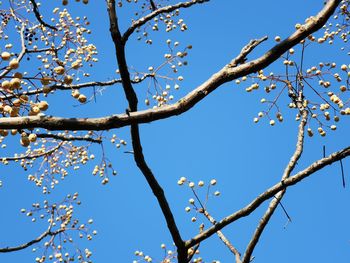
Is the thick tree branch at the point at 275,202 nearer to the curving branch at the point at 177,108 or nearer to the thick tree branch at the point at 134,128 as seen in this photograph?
the thick tree branch at the point at 134,128

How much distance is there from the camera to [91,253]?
27.6 feet

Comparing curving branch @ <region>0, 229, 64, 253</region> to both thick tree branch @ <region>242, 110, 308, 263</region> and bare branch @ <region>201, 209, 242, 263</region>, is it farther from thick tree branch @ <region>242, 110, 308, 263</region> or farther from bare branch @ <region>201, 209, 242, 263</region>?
thick tree branch @ <region>242, 110, 308, 263</region>

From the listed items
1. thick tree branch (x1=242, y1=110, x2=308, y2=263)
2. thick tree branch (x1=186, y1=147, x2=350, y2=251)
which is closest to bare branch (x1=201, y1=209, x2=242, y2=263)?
thick tree branch (x1=242, y1=110, x2=308, y2=263)

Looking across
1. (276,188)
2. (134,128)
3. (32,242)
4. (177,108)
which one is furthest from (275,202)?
(32,242)

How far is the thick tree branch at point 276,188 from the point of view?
3.22 m

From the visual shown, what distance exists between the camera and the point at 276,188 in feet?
11.1

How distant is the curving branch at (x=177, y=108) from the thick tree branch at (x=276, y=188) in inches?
40.1

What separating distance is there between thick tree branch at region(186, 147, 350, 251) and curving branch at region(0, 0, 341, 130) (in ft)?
3.34

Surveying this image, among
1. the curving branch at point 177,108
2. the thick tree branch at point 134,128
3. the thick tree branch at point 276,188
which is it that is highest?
the thick tree branch at point 134,128

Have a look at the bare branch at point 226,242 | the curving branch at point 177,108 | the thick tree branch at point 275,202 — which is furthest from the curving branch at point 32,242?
the curving branch at point 177,108

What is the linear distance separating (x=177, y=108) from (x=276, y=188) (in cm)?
138

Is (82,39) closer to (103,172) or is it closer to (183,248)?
(103,172)

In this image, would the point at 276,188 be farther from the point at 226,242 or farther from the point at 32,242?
the point at 32,242

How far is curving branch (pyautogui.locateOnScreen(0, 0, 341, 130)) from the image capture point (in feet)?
7.43
